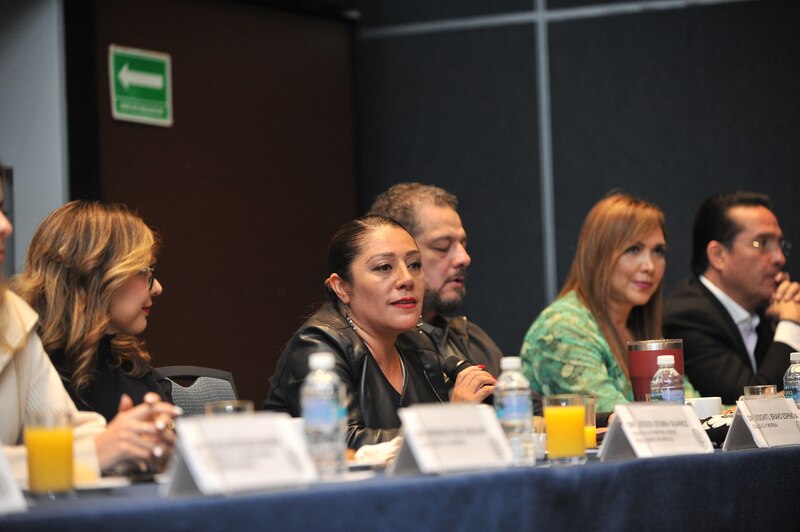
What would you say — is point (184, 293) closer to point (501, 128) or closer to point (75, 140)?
point (75, 140)

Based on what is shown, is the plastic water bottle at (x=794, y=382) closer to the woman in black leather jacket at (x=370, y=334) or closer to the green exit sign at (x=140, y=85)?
the woman in black leather jacket at (x=370, y=334)

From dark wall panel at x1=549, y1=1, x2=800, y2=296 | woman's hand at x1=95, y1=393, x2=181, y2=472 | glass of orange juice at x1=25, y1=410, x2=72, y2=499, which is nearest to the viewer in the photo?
glass of orange juice at x1=25, y1=410, x2=72, y2=499

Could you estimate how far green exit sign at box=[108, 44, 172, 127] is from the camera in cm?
380

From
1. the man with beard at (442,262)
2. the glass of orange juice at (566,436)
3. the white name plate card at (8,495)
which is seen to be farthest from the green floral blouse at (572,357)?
the white name plate card at (8,495)

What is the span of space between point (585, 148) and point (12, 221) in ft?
7.02

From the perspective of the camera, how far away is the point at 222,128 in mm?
4160

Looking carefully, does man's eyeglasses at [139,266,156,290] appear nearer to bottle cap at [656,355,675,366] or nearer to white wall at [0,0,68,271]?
bottle cap at [656,355,675,366]

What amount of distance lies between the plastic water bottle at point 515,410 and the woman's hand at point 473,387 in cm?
49

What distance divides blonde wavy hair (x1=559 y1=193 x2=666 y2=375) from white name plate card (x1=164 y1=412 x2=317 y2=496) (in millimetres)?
2085

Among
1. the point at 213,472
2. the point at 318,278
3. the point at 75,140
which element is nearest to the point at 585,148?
the point at 318,278

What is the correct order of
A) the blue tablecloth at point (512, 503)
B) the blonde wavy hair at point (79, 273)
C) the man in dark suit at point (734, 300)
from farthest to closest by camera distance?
the man in dark suit at point (734, 300) < the blonde wavy hair at point (79, 273) < the blue tablecloth at point (512, 503)

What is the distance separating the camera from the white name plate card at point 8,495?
4.36ft

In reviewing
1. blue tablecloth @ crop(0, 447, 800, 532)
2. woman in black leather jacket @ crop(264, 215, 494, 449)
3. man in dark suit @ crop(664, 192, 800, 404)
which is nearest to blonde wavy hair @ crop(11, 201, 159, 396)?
woman in black leather jacket @ crop(264, 215, 494, 449)

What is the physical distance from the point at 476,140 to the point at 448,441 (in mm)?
3133
